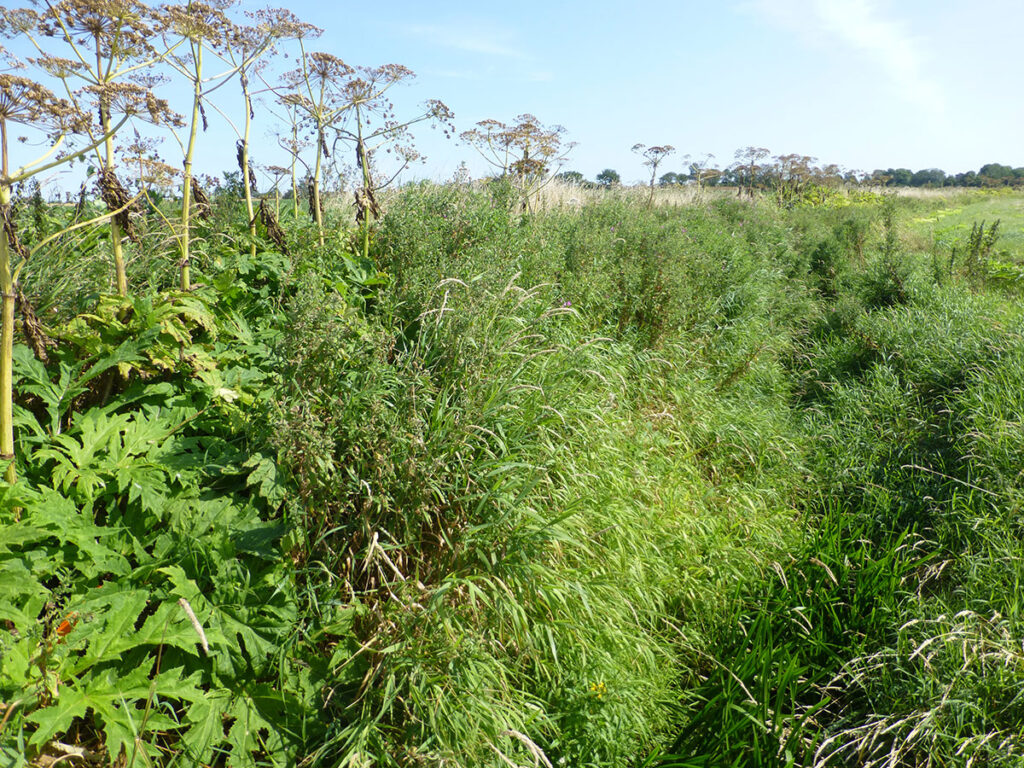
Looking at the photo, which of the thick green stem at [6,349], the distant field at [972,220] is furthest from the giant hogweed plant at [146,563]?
the distant field at [972,220]

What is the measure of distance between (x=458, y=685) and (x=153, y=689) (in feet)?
3.54

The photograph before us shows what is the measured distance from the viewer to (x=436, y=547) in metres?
3.20

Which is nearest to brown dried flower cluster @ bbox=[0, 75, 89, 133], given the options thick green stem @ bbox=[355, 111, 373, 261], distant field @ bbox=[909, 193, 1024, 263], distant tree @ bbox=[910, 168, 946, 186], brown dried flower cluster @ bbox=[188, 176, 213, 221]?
brown dried flower cluster @ bbox=[188, 176, 213, 221]

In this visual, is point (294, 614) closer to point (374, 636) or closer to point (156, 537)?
point (374, 636)

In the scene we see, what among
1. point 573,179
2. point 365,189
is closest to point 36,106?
point 365,189

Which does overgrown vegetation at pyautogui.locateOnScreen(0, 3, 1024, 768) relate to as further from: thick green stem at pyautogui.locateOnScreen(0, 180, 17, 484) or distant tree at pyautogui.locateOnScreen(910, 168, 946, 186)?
distant tree at pyautogui.locateOnScreen(910, 168, 946, 186)

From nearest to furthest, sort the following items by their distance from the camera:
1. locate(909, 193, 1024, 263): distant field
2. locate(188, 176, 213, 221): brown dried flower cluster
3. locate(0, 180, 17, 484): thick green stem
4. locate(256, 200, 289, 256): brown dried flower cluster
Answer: locate(0, 180, 17, 484): thick green stem
locate(188, 176, 213, 221): brown dried flower cluster
locate(256, 200, 289, 256): brown dried flower cluster
locate(909, 193, 1024, 263): distant field

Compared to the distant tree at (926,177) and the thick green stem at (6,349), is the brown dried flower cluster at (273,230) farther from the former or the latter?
the distant tree at (926,177)

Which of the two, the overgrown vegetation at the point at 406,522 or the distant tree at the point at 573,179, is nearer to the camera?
the overgrown vegetation at the point at 406,522

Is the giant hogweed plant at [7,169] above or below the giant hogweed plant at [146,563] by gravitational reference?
above

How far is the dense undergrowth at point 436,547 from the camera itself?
2316 millimetres

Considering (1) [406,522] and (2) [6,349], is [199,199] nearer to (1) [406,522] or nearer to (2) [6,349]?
(2) [6,349]

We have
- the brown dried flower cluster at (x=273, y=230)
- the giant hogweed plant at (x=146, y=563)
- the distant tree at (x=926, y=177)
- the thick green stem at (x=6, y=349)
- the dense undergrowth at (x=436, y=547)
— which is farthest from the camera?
the distant tree at (x=926, y=177)

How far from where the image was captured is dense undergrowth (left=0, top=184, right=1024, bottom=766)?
7.60ft
